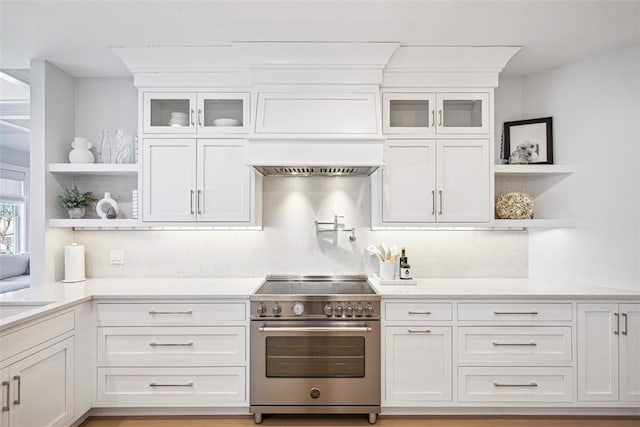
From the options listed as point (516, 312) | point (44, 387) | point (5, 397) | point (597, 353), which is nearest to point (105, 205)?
point (44, 387)

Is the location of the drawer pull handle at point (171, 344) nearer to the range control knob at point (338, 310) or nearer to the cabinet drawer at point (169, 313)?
the cabinet drawer at point (169, 313)

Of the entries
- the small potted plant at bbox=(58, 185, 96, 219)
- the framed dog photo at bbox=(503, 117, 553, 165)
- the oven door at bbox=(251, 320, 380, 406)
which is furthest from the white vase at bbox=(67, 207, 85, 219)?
the framed dog photo at bbox=(503, 117, 553, 165)

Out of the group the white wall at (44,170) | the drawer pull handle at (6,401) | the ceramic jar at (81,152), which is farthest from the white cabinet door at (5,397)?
the ceramic jar at (81,152)

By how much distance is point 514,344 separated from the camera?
2.38 m

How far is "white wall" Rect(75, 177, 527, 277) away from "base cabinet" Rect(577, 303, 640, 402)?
2.21 ft

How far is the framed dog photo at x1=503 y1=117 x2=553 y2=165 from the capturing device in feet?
9.30

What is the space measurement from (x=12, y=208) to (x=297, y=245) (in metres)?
3.38

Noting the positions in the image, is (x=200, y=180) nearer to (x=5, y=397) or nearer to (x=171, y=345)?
(x=171, y=345)

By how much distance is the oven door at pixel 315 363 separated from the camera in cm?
234

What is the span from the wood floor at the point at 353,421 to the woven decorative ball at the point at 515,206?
1.43 metres

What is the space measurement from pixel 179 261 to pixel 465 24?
272 cm

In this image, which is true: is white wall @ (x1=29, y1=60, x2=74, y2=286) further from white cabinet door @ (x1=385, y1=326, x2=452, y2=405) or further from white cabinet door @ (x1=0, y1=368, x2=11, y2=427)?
white cabinet door @ (x1=385, y1=326, x2=452, y2=405)

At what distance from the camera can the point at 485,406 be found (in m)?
2.39

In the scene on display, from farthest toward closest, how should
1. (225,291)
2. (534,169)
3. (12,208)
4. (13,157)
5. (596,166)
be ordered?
(13,157)
(12,208)
(534,169)
(596,166)
(225,291)
